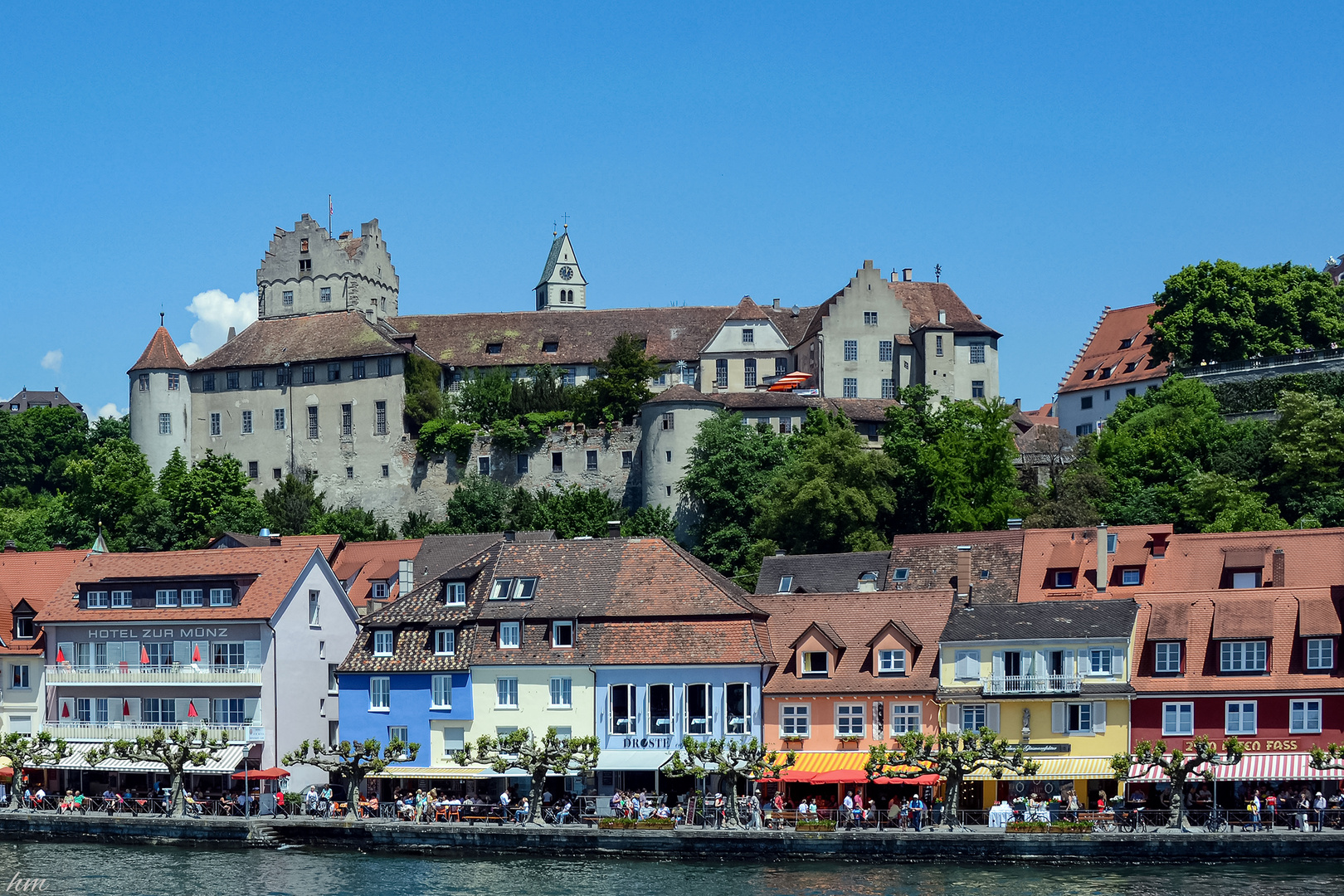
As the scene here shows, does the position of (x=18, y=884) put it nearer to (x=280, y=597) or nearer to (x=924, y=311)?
(x=280, y=597)

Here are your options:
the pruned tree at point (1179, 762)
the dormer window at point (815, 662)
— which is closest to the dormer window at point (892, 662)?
the dormer window at point (815, 662)

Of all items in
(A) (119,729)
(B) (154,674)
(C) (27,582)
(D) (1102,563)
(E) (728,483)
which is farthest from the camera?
(E) (728,483)

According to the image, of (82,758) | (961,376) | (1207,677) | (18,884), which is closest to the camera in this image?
(18,884)

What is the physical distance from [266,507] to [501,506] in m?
14.2

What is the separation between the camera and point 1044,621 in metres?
68.5

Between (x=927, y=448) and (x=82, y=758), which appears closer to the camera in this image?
(x=82, y=758)

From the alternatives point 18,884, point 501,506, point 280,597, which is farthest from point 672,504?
point 18,884

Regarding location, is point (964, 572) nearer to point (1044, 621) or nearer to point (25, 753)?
point (1044, 621)

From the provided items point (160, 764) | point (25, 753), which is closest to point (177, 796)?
point (160, 764)

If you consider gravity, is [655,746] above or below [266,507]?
below

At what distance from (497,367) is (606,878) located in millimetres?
72532

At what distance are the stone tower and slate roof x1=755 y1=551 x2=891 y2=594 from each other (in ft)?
189

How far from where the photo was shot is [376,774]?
6919cm

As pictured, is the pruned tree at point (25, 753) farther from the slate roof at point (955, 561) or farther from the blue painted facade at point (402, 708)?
the slate roof at point (955, 561)
